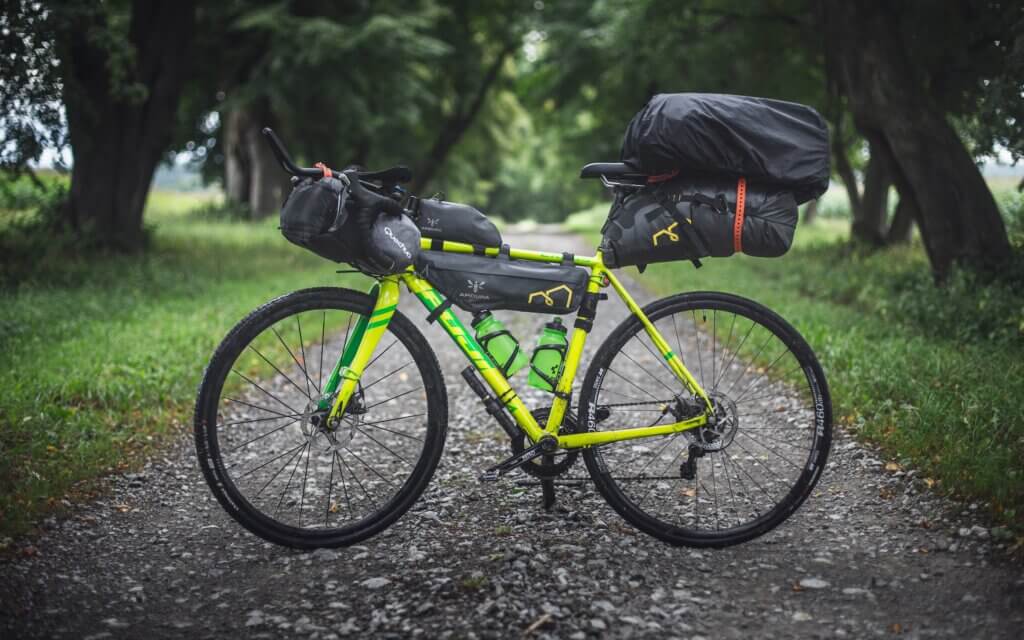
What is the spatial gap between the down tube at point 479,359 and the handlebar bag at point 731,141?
3.30 ft

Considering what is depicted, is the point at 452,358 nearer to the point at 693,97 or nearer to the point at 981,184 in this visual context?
the point at 693,97

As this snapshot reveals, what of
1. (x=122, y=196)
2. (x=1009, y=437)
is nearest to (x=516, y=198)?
(x=122, y=196)

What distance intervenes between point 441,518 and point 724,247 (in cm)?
178

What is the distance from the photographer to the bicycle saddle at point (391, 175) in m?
3.28

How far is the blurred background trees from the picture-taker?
8352 mm

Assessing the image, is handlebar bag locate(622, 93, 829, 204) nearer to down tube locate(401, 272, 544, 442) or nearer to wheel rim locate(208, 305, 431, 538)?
down tube locate(401, 272, 544, 442)

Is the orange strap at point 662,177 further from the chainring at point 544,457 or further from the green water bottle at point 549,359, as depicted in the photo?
the chainring at point 544,457

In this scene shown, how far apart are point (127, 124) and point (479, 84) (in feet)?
49.4

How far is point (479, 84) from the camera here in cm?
2519

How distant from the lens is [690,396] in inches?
141

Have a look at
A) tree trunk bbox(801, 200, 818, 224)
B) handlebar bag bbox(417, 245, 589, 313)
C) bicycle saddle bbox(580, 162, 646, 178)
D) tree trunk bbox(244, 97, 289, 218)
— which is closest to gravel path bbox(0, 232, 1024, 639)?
handlebar bag bbox(417, 245, 589, 313)

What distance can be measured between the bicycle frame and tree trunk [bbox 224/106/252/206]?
70.2 feet

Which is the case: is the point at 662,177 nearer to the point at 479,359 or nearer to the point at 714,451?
the point at 479,359

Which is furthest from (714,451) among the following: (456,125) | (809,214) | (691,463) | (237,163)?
(809,214)
